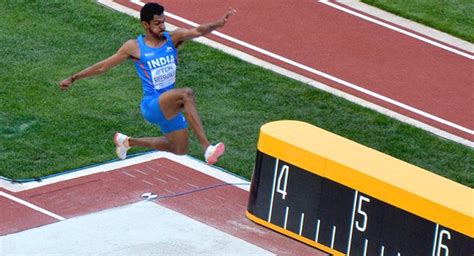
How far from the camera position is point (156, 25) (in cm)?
1336

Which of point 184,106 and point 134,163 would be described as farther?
point 134,163

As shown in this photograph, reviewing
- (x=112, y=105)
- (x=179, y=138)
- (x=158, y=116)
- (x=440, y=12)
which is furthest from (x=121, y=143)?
(x=440, y=12)

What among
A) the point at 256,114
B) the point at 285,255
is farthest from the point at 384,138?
the point at 285,255

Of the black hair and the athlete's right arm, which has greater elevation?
the black hair

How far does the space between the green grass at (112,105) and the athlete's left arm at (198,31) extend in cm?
307

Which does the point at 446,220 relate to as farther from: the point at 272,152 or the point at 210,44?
the point at 210,44

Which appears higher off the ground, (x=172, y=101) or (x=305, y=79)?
(x=172, y=101)

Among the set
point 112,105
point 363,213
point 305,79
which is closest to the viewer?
point 363,213

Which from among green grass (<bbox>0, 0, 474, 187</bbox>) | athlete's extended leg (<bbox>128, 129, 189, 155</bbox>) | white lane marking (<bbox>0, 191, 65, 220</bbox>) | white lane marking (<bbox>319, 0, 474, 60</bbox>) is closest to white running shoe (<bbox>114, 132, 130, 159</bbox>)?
athlete's extended leg (<bbox>128, 129, 189, 155</bbox>)

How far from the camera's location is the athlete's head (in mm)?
13258

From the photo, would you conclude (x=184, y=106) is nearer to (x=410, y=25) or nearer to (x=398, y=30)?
(x=398, y=30)

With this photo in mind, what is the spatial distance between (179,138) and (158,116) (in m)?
0.43

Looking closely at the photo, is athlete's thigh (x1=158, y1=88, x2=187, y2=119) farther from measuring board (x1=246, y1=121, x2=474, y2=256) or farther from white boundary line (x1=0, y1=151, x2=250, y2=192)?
white boundary line (x1=0, y1=151, x2=250, y2=192)

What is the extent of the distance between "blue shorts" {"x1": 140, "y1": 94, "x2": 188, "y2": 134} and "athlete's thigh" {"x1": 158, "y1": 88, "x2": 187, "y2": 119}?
0.06 meters
